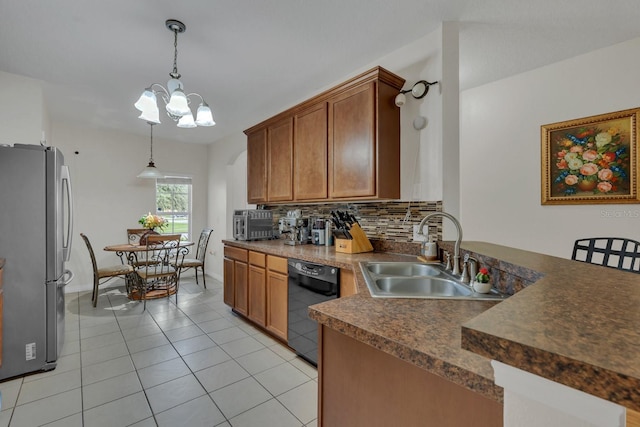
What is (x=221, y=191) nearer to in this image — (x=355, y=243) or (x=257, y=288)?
(x=257, y=288)

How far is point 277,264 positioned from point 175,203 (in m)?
3.66

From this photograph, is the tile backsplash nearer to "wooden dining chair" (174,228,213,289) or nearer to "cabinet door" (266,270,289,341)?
"cabinet door" (266,270,289,341)

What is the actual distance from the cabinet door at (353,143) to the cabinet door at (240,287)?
1412 millimetres

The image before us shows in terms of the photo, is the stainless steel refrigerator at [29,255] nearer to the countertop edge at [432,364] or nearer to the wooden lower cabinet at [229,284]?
the wooden lower cabinet at [229,284]

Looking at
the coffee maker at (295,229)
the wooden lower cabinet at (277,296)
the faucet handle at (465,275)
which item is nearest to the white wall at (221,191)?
the coffee maker at (295,229)

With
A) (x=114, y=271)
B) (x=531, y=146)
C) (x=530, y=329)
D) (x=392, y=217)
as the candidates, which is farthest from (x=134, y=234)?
(x=531, y=146)

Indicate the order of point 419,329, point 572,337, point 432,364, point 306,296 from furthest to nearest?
point 306,296 → point 419,329 → point 432,364 → point 572,337

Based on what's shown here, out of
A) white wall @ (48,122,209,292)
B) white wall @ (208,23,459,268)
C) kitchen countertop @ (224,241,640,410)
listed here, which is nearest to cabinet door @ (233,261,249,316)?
white wall @ (208,23,459,268)

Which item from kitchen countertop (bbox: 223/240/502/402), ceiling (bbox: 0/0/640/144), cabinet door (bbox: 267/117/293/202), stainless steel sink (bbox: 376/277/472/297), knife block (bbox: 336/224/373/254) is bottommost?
stainless steel sink (bbox: 376/277/472/297)

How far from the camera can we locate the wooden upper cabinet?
2281 mm

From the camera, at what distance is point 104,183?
184 inches

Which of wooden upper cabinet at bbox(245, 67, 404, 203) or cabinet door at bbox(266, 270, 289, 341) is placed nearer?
wooden upper cabinet at bbox(245, 67, 404, 203)

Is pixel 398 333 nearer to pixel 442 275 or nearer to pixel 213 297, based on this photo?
pixel 442 275

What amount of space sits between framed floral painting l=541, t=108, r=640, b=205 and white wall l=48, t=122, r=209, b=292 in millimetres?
5302
